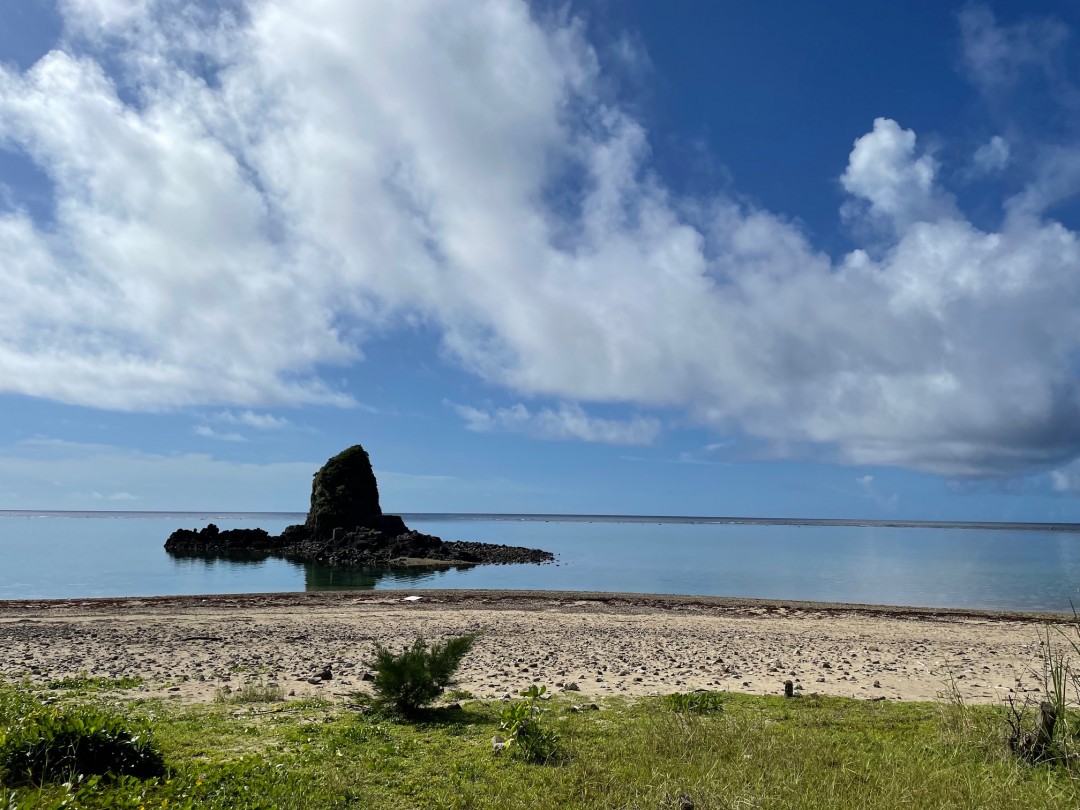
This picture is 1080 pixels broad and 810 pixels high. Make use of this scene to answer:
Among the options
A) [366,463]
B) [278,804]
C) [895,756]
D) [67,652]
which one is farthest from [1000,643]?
[366,463]

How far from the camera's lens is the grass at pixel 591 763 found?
777 cm

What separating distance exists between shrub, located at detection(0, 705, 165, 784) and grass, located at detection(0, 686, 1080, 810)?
0.31 metres

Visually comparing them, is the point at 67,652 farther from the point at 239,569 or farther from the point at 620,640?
the point at 239,569

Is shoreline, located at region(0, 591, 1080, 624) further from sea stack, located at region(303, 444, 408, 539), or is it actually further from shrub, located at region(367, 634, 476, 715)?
sea stack, located at region(303, 444, 408, 539)

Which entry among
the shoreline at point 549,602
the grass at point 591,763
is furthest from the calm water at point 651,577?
the grass at point 591,763

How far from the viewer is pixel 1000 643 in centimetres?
2581

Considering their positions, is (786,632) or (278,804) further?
(786,632)

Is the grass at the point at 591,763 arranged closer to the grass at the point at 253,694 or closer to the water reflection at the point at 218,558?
the grass at the point at 253,694

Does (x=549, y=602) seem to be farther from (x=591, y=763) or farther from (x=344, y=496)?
(x=344, y=496)

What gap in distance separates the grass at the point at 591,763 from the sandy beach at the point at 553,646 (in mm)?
3191

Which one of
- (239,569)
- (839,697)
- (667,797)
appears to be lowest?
(239,569)

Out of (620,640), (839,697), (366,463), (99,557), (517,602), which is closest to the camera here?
(839,697)

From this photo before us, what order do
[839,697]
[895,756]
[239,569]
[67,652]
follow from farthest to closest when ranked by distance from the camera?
[239,569]
[67,652]
[839,697]
[895,756]

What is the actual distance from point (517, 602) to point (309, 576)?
1328 inches
